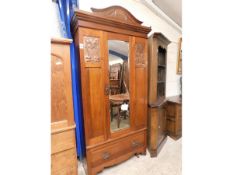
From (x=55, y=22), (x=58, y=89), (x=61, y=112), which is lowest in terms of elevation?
(x=61, y=112)

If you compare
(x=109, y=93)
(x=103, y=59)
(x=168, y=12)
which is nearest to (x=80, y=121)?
(x=109, y=93)

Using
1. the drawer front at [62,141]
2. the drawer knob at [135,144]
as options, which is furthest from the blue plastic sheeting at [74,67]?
the drawer knob at [135,144]

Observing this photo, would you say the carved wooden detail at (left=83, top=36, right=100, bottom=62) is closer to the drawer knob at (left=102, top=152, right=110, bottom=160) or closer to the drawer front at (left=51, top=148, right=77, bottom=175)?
the drawer front at (left=51, top=148, right=77, bottom=175)

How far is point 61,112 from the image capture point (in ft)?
4.28

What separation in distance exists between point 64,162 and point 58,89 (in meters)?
0.68

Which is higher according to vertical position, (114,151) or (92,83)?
(92,83)

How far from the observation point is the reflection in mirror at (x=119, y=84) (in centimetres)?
169

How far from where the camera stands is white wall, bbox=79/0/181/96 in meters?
2.04

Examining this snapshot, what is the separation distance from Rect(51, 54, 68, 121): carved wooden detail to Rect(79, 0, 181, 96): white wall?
1.05m

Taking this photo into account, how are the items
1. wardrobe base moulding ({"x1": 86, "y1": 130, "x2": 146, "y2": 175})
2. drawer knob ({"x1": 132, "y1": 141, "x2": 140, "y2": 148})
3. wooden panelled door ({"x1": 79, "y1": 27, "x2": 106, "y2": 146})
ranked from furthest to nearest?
1. drawer knob ({"x1": 132, "y1": 141, "x2": 140, "y2": 148})
2. wardrobe base moulding ({"x1": 86, "y1": 130, "x2": 146, "y2": 175})
3. wooden panelled door ({"x1": 79, "y1": 27, "x2": 106, "y2": 146})

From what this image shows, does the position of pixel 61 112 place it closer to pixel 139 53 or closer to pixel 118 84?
pixel 118 84

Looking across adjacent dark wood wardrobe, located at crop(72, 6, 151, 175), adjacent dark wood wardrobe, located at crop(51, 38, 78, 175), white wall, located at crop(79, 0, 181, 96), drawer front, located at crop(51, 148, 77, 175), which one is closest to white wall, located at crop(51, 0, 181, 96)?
white wall, located at crop(79, 0, 181, 96)

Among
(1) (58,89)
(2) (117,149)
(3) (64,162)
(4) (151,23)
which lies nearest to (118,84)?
(1) (58,89)
